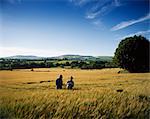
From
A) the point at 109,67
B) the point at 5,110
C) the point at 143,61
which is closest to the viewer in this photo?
the point at 5,110

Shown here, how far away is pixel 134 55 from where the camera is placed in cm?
4931

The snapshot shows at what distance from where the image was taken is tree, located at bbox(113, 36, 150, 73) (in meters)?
48.1

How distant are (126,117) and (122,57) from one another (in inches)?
1692

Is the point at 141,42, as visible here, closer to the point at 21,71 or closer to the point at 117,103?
the point at 21,71

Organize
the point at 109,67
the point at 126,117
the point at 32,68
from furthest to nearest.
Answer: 1. the point at 109,67
2. the point at 32,68
3. the point at 126,117

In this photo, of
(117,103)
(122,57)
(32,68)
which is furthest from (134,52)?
(117,103)

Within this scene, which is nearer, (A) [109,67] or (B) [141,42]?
(B) [141,42]

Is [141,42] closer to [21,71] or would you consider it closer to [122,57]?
[122,57]

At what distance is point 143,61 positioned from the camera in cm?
4791

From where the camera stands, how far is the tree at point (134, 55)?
48125 millimetres

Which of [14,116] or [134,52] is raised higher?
[134,52]

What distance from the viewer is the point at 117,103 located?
9.51m

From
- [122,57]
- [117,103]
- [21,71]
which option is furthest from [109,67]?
[117,103]

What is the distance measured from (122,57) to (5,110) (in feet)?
142
